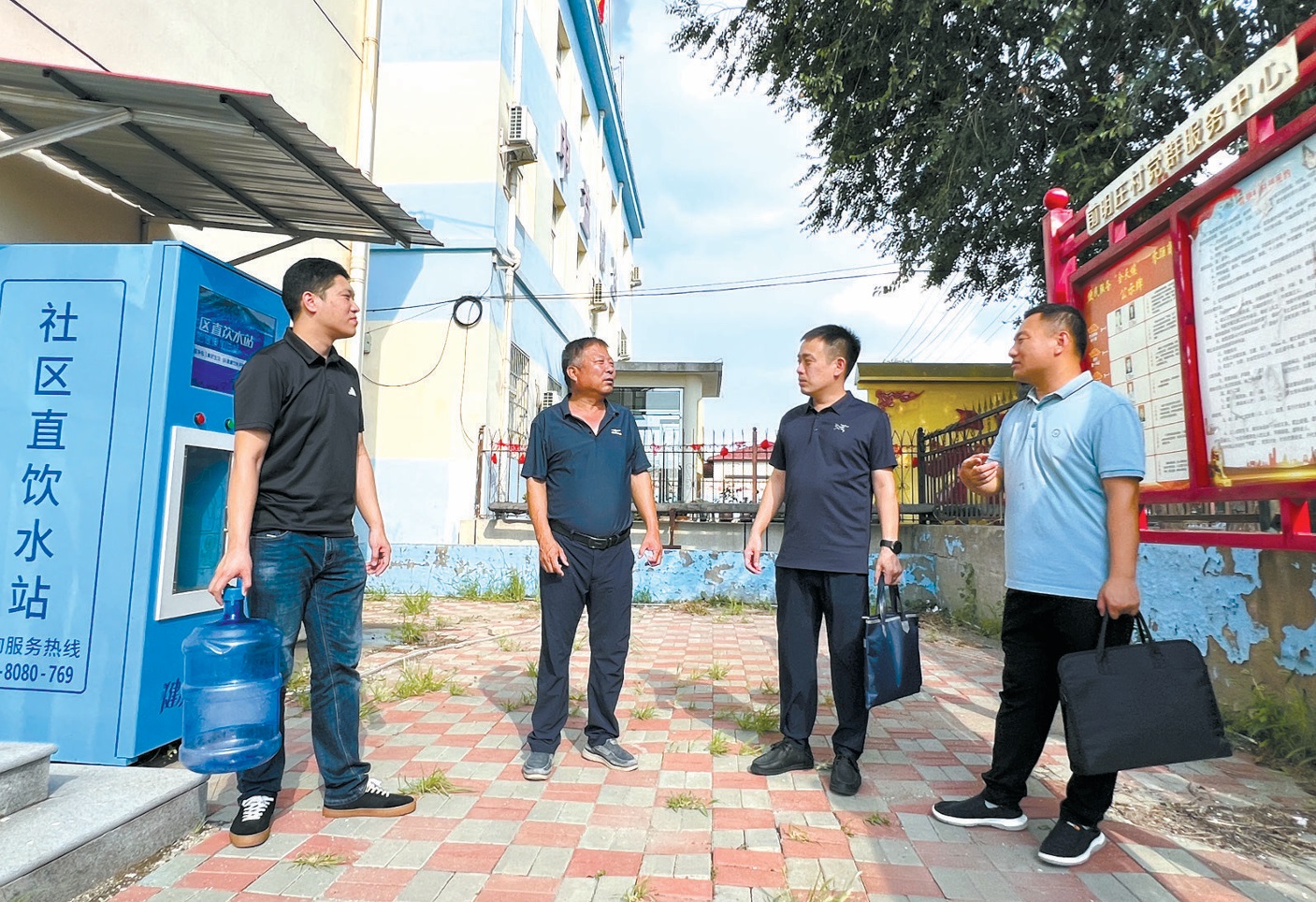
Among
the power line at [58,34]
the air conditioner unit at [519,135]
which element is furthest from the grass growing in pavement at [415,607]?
the air conditioner unit at [519,135]

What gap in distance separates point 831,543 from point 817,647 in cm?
43

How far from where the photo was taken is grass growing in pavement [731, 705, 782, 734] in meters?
3.80

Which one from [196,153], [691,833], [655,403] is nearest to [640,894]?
[691,833]

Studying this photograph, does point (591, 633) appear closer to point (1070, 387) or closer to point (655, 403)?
point (1070, 387)

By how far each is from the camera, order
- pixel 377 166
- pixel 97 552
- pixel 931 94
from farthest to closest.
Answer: pixel 377 166 < pixel 931 94 < pixel 97 552

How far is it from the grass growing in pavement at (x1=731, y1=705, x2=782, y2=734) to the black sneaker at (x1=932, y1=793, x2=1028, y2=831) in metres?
1.14

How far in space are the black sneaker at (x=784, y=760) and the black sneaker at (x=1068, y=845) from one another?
0.97 m

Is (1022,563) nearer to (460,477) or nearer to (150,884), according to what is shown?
(150,884)

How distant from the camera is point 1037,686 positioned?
2594 millimetres

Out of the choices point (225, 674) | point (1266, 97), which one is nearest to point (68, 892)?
point (225, 674)

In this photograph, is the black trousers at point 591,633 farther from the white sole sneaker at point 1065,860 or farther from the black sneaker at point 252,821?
the white sole sneaker at point 1065,860

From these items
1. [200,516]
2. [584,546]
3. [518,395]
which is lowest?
[584,546]

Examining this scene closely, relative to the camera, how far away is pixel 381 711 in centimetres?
412

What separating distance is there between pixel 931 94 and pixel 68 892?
8654 millimetres
